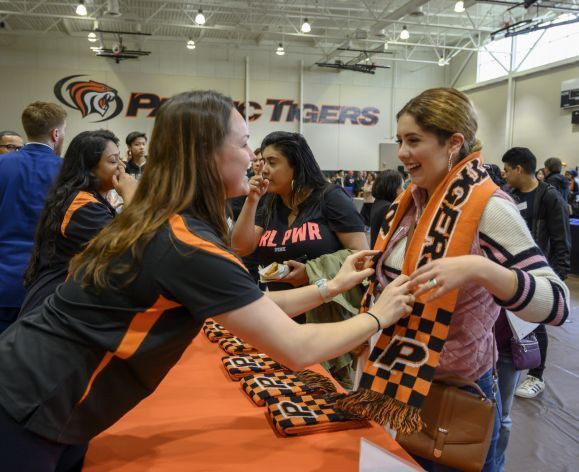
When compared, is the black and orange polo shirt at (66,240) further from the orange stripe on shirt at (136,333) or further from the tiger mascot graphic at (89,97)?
the tiger mascot graphic at (89,97)

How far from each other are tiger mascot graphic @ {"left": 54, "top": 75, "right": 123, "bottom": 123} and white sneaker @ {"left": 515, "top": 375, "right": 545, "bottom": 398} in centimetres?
1341

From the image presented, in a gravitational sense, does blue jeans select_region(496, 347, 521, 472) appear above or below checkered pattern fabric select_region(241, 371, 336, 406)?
below

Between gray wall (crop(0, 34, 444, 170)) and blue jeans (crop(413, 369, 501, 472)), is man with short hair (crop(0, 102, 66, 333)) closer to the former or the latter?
blue jeans (crop(413, 369, 501, 472))

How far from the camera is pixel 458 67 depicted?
1617 cm

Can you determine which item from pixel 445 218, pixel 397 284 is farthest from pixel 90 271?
pixel 445 218

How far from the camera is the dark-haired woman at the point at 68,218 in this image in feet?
6.93

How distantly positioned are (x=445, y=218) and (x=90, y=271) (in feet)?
2.85

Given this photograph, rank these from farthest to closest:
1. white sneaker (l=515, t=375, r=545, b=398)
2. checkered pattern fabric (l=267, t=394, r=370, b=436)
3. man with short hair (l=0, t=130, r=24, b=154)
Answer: man with short hair (l=0, t=130, r=24, b=154) → white sneaker (l=515, t=375, r=545, b=398) → checkered pattern fabric (l=267, t=394, r=370, b=436)

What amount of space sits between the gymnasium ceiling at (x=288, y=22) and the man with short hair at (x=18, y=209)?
8184 mm

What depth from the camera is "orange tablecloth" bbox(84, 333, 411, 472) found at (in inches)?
48.2

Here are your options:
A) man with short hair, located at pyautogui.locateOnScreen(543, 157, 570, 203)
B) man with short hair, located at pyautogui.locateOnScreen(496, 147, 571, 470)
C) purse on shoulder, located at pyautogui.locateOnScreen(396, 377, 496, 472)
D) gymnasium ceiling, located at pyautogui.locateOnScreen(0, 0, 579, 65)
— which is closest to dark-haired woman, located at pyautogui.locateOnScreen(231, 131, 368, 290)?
purse on shoulder, located at pyautogui.locateOnScreen(396, 377, 496, 472)

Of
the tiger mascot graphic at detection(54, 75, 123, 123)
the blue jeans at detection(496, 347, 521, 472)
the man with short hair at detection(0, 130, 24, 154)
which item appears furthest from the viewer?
the tiger mascot graphic at detection(54, 75, 123, 123)

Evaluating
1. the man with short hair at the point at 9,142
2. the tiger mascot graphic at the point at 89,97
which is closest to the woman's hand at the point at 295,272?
the man with short hair at the point at 9,142

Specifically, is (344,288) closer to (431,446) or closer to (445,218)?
(445,218)
